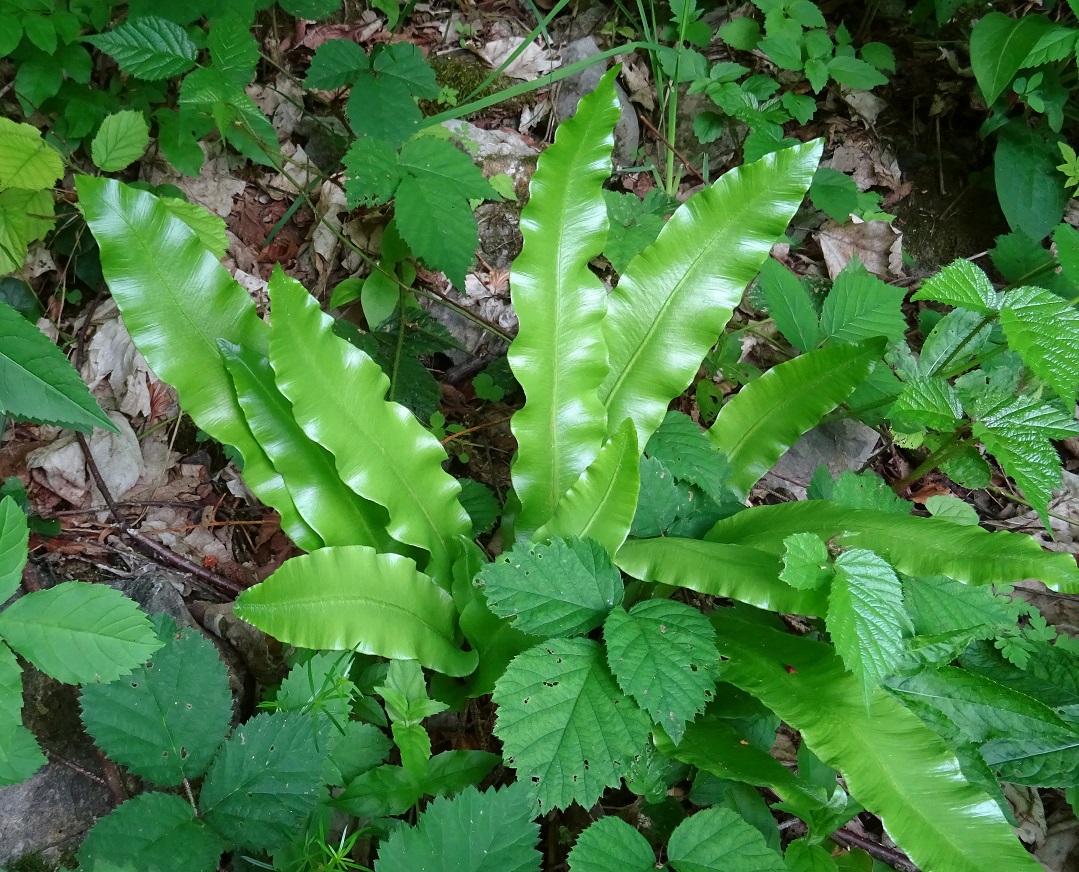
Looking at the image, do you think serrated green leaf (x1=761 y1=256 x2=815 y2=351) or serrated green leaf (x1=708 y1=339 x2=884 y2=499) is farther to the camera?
serrated green leaf (x1=761 y1=256 x2=815 y2=351)

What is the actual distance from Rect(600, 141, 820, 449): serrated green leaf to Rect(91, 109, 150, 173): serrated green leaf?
1182 mm

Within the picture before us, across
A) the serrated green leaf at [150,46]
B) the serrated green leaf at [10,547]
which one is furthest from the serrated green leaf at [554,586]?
the serrated green leaf at [150,46]

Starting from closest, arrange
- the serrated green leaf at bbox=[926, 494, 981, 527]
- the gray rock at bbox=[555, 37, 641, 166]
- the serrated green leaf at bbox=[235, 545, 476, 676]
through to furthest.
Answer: the serrated green leaf at bbox=[235, 545, 476, 676], the serrated green leaf at bbox=[926, 494, 981, 527], the gray rock at bbox=[555, 37, 641, 166]

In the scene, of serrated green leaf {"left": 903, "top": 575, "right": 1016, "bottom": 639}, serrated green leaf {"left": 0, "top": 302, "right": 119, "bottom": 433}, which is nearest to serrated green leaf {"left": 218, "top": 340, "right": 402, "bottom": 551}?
serrated green leaf {"left": 0, "top": 302, "right": 119, "bottom": 433}

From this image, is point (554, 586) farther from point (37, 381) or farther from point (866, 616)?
point (37, 381)

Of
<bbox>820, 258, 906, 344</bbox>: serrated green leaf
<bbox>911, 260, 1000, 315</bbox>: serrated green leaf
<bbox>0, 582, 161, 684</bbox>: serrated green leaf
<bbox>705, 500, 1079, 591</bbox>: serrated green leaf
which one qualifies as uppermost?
<bbox>911, 260, 1000, 315</bbox>: serrated green leaf

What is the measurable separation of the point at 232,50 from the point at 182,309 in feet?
2.17

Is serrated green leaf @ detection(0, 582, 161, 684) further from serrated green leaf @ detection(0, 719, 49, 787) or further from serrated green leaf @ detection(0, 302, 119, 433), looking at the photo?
serrated green leaf @ detection(0, 302, 119, 433)

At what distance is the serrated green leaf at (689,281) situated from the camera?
56.4 inches

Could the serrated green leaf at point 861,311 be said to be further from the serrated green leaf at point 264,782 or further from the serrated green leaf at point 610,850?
the serrated green leaf at point 264,782

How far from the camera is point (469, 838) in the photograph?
94 centimetres

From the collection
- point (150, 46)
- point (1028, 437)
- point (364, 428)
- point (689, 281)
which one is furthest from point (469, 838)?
point (150, 46)

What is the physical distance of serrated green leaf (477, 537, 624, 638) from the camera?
3.67 feet

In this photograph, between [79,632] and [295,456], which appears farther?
[295,456]
